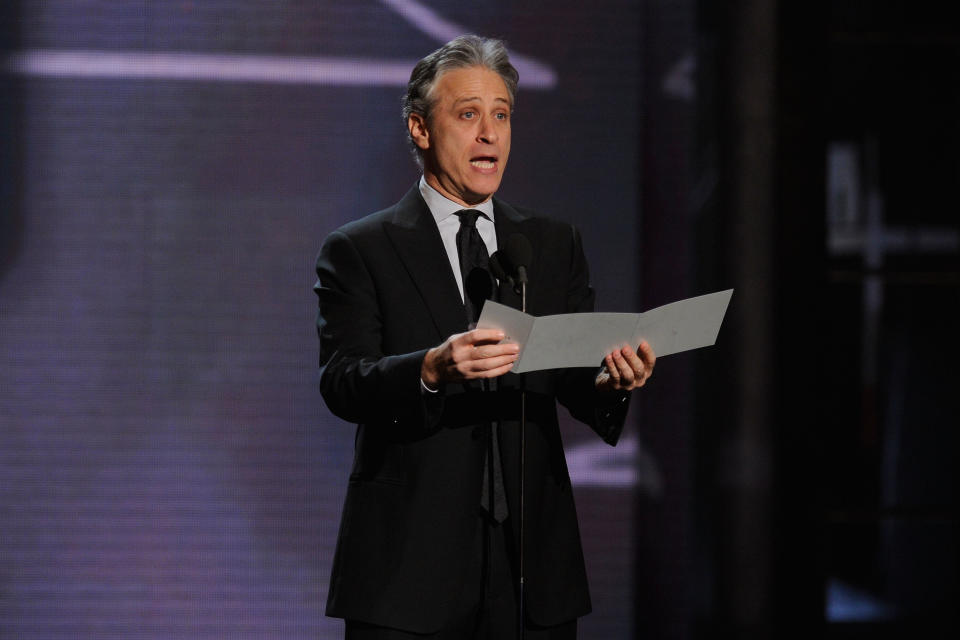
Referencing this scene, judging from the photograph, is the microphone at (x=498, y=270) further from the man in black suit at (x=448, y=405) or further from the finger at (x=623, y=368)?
the finger at (x=623, y=368)

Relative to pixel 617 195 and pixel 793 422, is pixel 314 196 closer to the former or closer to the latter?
pixel 617 195

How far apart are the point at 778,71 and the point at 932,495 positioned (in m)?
1.36

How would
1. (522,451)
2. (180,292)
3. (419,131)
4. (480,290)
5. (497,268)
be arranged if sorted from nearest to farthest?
1. (522,451)
2. (497,268)
3. (480,290)
4. (419,131)
5. (180,292)

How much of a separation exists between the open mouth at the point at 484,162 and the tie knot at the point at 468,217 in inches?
3.3

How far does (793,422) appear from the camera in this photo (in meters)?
2.89

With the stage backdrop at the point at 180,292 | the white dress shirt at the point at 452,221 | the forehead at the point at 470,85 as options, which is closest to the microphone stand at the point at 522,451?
the white dress shirt at the point at 452,221

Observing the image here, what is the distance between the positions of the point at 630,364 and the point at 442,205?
49 cm

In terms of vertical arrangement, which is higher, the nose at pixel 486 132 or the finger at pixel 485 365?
the nose at pixel 486 132

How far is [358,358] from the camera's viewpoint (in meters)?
1.72

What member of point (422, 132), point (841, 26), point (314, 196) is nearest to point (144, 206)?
point (314, 196)

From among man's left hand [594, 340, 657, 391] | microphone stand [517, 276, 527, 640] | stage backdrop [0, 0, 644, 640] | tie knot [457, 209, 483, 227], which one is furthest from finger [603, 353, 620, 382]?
stage backdrop [0, 0, 644, 640]

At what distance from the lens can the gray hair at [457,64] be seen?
1.86m

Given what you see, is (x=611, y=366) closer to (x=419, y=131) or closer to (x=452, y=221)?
(x=452, y=221)

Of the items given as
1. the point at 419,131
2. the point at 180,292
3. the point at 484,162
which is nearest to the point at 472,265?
the point at 484,162
